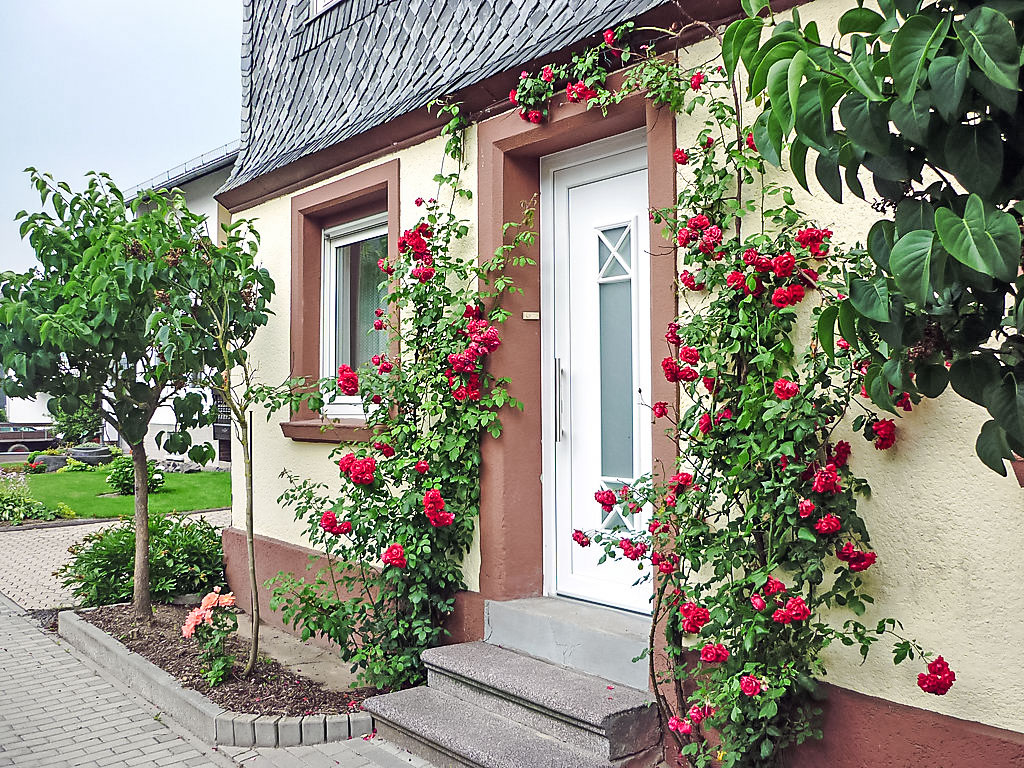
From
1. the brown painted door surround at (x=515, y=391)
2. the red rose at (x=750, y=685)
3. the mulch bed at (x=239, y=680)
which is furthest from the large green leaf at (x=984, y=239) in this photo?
the mulch bed at (x=239, y=680)

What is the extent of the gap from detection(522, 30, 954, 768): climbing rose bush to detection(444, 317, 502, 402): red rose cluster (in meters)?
1.04

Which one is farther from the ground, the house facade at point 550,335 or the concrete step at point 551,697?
the house facade at point 550,335

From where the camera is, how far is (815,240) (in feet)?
10.9

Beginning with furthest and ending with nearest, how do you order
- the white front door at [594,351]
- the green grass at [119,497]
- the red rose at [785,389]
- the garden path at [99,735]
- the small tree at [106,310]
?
the green grass at [119,497], the small tree at [106,310], the white front door at [594,351], the garden path at [99,735], the red rose at [785,389]

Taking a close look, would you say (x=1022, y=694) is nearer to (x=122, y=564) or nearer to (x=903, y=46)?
(x=903, y=46)

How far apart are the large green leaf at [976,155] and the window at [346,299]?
5.34m

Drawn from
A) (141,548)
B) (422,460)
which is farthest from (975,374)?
(141,548)

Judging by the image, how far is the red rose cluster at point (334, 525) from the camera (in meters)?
4.77

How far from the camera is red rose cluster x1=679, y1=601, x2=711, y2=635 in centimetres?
335

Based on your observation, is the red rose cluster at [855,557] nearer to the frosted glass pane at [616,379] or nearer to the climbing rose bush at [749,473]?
the climbing rose bush at [749,473]

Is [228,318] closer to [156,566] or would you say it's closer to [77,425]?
[77,425]

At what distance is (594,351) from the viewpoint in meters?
4.82

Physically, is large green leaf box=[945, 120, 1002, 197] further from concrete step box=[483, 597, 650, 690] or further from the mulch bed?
the mulch bed

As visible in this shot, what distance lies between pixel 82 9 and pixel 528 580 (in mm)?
20085
